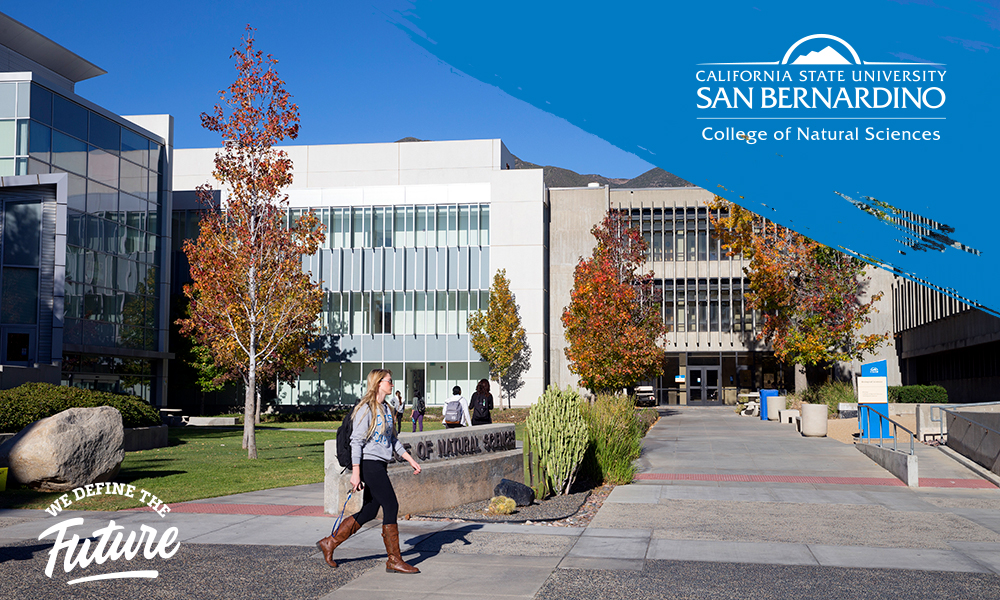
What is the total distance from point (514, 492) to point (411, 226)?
3839cm

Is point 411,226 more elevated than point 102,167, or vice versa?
point 102,167

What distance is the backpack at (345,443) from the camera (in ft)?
25.4

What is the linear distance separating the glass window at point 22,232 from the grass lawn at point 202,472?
308 inches

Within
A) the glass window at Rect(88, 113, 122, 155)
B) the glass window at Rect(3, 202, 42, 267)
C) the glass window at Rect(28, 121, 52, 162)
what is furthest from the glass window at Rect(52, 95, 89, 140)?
the glass window at Rect(3, 202, 42, 267)

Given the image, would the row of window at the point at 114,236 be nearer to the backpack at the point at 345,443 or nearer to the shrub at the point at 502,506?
the shrub at the point at 502,506

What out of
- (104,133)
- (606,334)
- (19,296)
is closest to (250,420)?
(19,296)

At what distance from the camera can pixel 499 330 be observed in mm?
46844

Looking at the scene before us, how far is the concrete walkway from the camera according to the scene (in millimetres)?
7574

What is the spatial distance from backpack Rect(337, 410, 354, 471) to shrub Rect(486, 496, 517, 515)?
12.8 feet

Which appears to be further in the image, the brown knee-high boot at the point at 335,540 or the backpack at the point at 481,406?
the backpack at the point at 481,406

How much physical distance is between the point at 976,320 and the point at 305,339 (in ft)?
92.7

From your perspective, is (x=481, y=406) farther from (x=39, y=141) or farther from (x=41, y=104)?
(x=41, y=104)

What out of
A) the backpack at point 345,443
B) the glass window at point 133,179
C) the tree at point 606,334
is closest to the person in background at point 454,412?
the backpack at point 345,443

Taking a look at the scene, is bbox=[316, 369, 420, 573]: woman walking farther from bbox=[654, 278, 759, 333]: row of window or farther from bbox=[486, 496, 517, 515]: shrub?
bbox=[654, 278, 759, 333]: row of window
